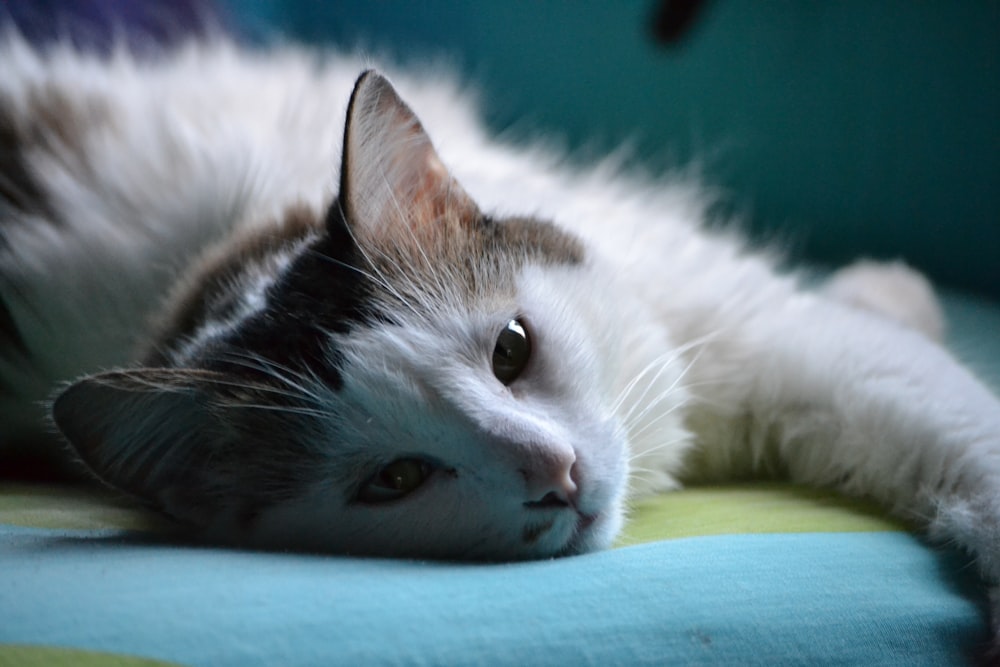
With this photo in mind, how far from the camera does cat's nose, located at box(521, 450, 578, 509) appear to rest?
2.68 feet

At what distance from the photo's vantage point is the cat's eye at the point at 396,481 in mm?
875

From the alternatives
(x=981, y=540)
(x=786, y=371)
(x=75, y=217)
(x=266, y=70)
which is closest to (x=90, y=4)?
(x=266, y=70)

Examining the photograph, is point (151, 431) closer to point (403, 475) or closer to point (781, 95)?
point (403, 475)

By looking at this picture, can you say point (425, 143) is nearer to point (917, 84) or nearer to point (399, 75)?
point (399, 75)

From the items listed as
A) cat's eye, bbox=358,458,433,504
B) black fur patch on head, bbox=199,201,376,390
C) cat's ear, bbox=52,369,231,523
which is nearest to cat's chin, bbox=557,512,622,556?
cat's eye, bbox=358,458,433,504

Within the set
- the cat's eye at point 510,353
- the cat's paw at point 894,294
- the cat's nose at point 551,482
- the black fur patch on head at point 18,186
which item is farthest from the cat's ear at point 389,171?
the cat's paw at point 894,294

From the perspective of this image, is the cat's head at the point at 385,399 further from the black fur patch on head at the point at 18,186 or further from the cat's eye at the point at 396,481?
the black fur patch on head at the point at 18,186

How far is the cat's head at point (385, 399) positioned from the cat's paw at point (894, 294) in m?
0.74

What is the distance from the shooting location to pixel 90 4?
218 centimetres

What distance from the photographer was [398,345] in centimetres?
89

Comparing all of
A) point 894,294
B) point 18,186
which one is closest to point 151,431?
point 18,186

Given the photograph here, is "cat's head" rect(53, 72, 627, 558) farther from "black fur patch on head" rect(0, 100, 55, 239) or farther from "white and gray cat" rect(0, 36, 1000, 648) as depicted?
"black fur patch on head" rect(0, 100, 55, 239)

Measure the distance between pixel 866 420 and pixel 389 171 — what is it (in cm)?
66

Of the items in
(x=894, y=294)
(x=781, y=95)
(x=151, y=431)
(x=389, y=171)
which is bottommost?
(x=151, y=431)
